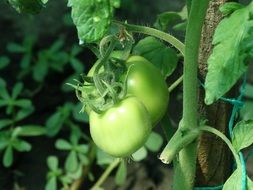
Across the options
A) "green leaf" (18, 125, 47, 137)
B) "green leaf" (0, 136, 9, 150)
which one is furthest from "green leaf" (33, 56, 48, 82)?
"green leaf" (0, 136, 9, 150)

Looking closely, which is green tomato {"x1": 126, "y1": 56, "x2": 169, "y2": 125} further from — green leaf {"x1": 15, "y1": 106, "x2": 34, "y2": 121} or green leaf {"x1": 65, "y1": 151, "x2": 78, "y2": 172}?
green leaf {"x1": 15, "y1": 106, "x2": 34, "y2": 121}

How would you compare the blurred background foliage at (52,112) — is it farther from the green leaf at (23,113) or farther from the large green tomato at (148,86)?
the large green tomato at (148,86)

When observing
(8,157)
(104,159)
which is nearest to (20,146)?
(8,157)

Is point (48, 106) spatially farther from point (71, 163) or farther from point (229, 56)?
point (229, 56)

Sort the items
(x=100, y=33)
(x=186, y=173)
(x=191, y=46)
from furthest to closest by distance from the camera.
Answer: (x=186, y=173) < (x=191, y=46) < (x=100, y=33)

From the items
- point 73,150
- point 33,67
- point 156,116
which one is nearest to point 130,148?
point 156,116

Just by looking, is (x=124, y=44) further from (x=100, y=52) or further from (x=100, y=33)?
(x=100, y=33)

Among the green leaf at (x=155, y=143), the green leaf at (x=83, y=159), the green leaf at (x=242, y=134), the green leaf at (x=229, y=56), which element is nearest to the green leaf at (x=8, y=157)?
the green leaf at (x=83, y=159)

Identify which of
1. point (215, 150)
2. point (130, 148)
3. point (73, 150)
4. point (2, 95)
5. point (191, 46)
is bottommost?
point (73, 150)
